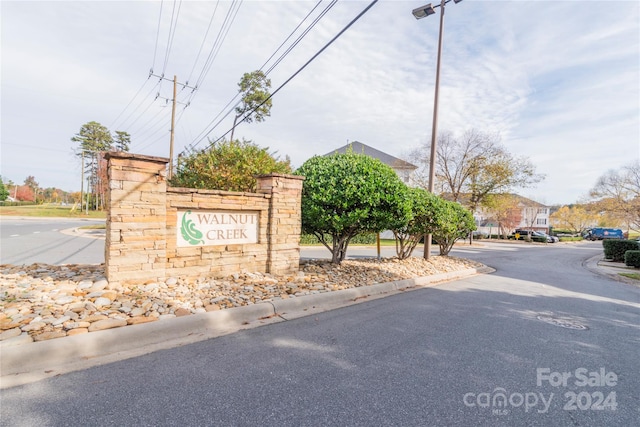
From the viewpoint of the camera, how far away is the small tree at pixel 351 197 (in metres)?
6.34

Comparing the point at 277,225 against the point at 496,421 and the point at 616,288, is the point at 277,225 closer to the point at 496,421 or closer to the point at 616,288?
the point at 496,421

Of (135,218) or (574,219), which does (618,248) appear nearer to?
(135,218)

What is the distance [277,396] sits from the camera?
2436 mm

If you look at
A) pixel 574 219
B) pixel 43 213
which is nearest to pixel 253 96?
pixel 43 213

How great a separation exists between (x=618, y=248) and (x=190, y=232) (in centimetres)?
2056

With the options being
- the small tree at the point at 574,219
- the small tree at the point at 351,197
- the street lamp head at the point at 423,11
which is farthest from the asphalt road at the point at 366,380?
the small tree at the point at 574,219

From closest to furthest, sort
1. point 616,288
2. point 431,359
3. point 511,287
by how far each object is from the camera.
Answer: point 431,359 → point 511,287 → point 616,288

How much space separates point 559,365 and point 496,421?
1524mm

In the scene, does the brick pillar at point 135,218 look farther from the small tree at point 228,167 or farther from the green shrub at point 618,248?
the green shrub at point 618,248

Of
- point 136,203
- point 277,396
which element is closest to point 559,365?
point 277,396

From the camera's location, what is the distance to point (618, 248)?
15508 millimetres

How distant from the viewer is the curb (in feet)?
8.83

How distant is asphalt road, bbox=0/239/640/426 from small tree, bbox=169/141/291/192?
5502 millimetres

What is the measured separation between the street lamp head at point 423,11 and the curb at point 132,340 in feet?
27.9
